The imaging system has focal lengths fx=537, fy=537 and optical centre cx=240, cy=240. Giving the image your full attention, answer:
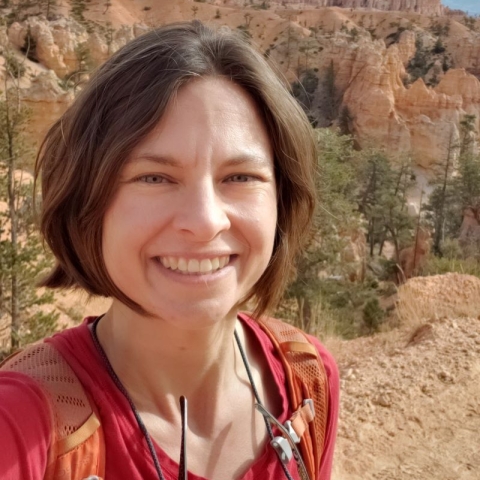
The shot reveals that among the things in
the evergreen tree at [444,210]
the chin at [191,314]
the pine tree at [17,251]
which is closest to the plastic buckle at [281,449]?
the chin at [191,314]

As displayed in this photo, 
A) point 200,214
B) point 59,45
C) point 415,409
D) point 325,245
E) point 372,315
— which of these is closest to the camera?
point 200,214

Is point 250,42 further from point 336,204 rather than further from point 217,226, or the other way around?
point 336,204

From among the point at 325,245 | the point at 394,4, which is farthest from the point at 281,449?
the point at 394,4

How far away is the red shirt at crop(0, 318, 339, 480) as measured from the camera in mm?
755

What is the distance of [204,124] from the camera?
896mm

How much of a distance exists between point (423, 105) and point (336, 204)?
61.5 ft

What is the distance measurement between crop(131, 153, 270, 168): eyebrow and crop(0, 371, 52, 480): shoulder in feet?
1.31

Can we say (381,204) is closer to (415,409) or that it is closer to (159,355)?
(415,409)

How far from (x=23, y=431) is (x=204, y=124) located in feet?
1.78

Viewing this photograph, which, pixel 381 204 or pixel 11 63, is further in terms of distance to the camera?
pixel 381 204

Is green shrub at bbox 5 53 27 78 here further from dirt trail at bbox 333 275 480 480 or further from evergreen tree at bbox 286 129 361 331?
dirt trail at bbox 333 275 480 480

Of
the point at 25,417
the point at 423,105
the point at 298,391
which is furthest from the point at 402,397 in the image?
the point at 423,105

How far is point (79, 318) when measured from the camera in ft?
35.6

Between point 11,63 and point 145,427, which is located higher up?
point 11,63
